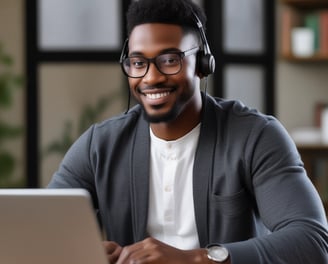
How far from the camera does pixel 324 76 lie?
4812mm

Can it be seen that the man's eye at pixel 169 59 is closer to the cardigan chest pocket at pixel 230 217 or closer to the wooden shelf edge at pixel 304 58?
the cardigan chest pocket at pixel 230 217

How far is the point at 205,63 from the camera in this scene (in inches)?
62.1

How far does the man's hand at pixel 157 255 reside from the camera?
4.09 ft

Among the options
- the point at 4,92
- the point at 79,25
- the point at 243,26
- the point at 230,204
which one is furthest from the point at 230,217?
the point at 243,26

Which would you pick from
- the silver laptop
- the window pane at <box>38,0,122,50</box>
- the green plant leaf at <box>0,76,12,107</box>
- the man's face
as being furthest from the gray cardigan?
the window pane at <box>38,0,122,50</box>

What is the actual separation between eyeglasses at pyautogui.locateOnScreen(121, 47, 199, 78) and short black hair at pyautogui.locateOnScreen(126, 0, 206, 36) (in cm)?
7

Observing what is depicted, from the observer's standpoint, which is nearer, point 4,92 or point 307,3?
point 4,92

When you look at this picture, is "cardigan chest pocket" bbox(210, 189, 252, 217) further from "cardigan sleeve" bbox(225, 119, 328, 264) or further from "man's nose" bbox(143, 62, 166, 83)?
"man's nose" bbox(143, 62, 166, 83)

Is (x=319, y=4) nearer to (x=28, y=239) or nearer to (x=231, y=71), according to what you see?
(x=231, y=71)

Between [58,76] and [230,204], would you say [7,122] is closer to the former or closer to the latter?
[58,76]

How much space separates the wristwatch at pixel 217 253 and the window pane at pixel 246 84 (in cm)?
326

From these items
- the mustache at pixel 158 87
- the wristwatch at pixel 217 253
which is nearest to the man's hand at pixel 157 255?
the wristwatch at pixel 217 253

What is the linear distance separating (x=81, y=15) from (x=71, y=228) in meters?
3.29

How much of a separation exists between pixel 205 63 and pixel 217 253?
1.51 feet
